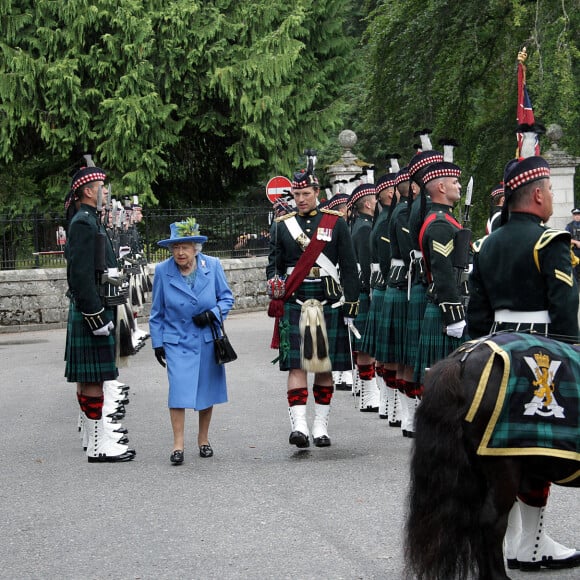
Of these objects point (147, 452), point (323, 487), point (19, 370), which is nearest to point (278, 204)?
point (19, 370)

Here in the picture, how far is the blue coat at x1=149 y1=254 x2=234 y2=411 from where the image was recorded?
8.70 m

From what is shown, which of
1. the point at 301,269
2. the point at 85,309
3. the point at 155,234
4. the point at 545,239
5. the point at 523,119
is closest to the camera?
the point at 545,239

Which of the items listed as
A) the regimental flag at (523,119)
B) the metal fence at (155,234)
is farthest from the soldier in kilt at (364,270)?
the metal fence at (155,234)

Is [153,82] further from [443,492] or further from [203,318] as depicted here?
[443,492]

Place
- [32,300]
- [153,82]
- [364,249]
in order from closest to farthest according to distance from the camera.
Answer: [364,249], [32,300], [153,82]

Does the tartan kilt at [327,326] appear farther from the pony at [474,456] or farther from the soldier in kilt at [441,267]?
the pony at [474,456]

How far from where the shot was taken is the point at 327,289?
9164mm

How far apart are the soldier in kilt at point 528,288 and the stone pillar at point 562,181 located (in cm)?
1506

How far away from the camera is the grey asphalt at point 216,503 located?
585 cm

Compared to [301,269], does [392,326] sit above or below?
below

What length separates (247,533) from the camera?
6379 millimetres

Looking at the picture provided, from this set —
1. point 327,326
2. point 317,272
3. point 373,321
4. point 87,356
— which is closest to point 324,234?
point 317,272

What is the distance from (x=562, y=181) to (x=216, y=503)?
54.5ft

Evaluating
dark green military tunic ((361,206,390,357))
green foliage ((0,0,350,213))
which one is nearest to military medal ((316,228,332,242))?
dark green military tunic ((361,206,390,357))
